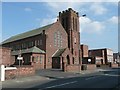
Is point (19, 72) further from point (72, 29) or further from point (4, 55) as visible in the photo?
point (72, 29)

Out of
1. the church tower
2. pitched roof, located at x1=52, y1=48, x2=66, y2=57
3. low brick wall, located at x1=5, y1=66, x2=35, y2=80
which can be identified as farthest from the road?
the church tower

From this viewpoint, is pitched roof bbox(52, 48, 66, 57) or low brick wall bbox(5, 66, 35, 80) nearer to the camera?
low brick wall bbox(5, 66, 35, 80)

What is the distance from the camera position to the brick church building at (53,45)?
5234cm

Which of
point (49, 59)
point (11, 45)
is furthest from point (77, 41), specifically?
point (11, 45)

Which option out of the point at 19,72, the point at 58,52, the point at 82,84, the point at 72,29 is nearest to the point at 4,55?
the point at 19,72

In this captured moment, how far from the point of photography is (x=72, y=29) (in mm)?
63312

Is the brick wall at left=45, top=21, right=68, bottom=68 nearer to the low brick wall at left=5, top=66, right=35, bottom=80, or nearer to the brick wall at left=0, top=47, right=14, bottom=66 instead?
the brick wall at left=0, top=47, right=14, bottom=66

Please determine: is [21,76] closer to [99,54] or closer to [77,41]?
[77,41]

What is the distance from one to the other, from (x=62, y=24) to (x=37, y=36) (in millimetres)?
11517

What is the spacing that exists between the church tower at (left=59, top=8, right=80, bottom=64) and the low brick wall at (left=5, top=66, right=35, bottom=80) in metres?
34.6

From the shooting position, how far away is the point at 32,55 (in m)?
50.5

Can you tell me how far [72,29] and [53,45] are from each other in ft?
31.3

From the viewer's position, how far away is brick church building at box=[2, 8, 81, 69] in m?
52.3

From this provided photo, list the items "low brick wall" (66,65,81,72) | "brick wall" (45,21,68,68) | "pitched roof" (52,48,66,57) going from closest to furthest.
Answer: "low brick wall" (66,65,81,72)
"brick wall" (45,21,68,68)
"pitched roof" (52,48,66,57)
